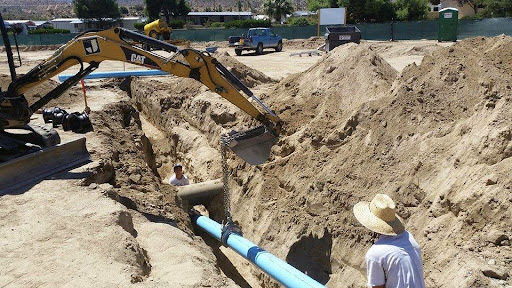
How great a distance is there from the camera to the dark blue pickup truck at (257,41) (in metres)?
31.3

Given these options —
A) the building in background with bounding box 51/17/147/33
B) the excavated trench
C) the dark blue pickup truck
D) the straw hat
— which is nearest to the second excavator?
the excavated trench

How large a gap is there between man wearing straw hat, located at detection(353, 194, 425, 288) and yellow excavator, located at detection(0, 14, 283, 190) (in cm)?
409

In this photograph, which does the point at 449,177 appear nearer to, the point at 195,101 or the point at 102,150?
the point at 102,150

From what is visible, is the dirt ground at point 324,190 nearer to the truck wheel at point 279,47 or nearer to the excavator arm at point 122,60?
the excavator arm at point 122,60

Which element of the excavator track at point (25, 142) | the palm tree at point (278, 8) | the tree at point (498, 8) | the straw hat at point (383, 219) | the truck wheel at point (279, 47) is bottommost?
the truck wheel at point (279, 47)

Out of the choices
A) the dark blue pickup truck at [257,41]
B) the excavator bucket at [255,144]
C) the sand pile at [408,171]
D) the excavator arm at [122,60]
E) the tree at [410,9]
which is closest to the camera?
the sand pile at [408,171]

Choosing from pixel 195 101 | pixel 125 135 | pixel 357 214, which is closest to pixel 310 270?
pixel 357 214

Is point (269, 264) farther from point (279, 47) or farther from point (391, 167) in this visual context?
point (279, 47)

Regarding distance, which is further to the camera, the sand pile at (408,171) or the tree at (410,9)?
the tree at (410,9)

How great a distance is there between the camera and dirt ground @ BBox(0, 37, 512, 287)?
5.40 m

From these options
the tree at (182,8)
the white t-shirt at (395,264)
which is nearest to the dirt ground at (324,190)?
the white t-shirt at (395,264)

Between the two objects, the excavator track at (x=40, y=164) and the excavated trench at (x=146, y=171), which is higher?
the excavator track at (x=40, y=164)

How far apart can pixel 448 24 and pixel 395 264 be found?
30023mm

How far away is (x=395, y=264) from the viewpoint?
3.51 meters
